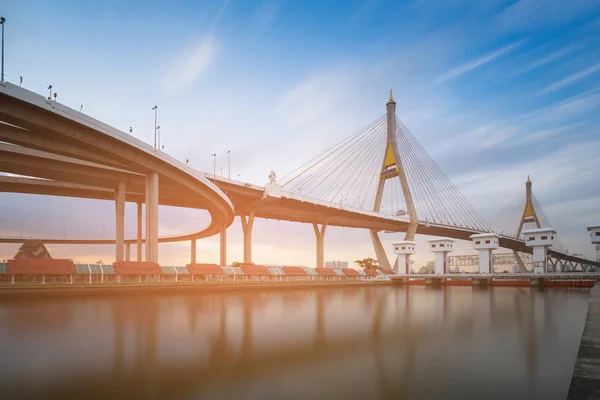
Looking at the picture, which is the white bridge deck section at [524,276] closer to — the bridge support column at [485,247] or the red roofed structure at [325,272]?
the bridge support column at [485,247]

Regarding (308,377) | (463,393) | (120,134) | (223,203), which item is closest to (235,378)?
(308,377)

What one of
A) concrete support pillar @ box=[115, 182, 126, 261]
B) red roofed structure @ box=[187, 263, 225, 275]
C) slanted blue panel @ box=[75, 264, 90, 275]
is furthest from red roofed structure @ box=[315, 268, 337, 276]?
slanted blue panel @ box=[75, 264, 90, 275]

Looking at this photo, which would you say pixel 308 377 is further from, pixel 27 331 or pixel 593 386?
pixel 27 331

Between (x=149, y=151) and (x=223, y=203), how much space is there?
1751 cm

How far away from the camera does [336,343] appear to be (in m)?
11.7

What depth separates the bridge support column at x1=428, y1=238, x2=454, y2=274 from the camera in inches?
2630

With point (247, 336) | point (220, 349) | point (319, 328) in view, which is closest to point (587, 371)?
point (220, 349)

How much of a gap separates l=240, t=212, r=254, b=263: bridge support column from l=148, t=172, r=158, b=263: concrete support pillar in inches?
898

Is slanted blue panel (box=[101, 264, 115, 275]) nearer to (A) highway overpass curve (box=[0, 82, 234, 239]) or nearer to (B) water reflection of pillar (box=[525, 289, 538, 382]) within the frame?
(A) highway overpass curve (box=[0, 82, 234, 239])

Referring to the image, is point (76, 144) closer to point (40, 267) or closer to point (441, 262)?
point (40, 267)

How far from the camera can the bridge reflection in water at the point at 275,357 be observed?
729 centimetres

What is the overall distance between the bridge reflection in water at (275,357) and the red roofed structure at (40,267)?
492 inches

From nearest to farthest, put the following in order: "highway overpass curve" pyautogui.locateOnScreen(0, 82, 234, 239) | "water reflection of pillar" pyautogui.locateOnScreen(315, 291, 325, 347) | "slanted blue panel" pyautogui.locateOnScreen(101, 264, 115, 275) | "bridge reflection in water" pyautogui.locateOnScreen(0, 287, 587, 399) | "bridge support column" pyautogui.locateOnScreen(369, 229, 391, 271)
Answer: "bridge reflection in water" pyautogui.locateOnScreen(0, 287, 587, 399) < "water reflection of pillar" pyautogui.locateOnScreen(315, 291, 325, 347) < "highway overpass curve" pyautogui.locateOnScreen(0, 82, 234, 239) < "slanted blue panel" pyautogui.locateOnScreen(101, 264, 115, 275) < "bridge support column" pyautogui.locateOnScreen(369, 229, 391, 271)

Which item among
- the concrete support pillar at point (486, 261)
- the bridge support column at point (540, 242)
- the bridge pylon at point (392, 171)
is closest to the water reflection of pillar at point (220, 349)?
the bridge pylon at point (392, 171)
